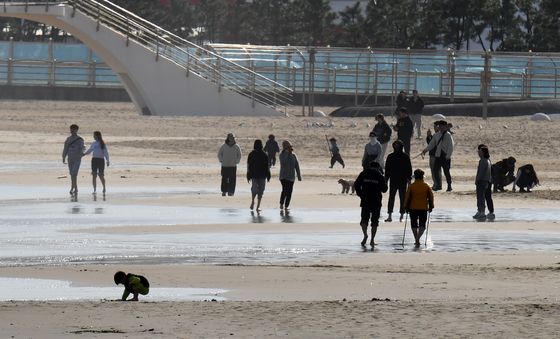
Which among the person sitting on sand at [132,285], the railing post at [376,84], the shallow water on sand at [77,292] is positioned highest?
the railing post at [376,84]

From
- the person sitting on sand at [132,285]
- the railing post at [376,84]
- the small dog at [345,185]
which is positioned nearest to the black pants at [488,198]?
the small dog at [345,185]

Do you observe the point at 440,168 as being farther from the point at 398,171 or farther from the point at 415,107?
the point at 415,107

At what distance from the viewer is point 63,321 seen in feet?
46.0

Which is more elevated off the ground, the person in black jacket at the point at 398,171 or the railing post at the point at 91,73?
the railing post at the point at 91,73

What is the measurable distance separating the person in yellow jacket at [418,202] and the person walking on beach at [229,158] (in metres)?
7.53

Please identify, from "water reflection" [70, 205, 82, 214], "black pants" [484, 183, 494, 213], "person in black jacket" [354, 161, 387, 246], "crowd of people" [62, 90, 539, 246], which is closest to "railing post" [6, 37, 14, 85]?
"crowd of people" [62, 90, 539, 246]

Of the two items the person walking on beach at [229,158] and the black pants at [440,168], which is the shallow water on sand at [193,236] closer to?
Answer: the person walking on beach at [229,158]

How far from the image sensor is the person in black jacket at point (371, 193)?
862 inches

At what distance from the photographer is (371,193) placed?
22.1 metres

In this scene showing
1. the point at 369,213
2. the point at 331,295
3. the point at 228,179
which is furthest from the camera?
the point at 228,179

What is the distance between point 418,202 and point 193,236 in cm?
327

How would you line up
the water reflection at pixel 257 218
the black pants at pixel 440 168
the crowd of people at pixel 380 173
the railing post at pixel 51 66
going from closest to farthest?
1. the crowd of people at pixel 380 173
2. the water reflection at pixel 257 218
3. the black pants at pixel 440 168
4. the railing post at pixel 51 66

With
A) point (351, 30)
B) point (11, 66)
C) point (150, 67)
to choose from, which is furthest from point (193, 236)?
point (351, 30)

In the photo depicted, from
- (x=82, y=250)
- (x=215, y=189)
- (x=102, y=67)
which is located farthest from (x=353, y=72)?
(x=82, y=250)
